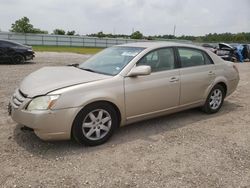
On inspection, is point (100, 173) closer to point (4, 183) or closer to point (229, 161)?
point (4, 183)

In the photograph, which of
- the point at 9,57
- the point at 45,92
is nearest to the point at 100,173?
the point at 45,92

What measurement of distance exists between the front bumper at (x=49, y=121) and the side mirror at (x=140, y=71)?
110cm

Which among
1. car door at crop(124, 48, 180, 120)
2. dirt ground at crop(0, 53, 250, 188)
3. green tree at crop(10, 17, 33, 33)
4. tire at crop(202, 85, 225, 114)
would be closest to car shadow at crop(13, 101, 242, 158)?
dirt ground at crop(0, 53, 250, 188)

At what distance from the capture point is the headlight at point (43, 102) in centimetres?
384

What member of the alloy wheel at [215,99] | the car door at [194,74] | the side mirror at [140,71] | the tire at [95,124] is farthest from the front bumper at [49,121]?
the alloy wheel at [215,99]

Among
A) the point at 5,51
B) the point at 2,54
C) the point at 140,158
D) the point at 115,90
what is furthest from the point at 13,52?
the point at 140,158

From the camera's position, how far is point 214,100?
610 centimetres

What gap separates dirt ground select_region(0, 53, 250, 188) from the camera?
133 inches

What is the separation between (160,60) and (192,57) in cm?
90

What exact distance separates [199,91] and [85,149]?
2.63m

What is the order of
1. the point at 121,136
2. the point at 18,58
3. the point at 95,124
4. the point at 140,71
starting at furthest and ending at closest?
the point at 18,58, the point at 121,136, the point at 140,71, the point at 95,124

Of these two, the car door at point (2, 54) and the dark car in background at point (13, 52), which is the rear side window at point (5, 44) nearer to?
the dark car in background at point (13, 52)

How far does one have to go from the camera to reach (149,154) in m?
4.05

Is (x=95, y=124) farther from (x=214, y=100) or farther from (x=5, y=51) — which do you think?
(x=5, y=51)
